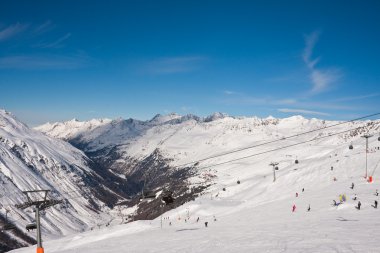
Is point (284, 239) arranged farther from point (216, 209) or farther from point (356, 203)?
point (216, 209)

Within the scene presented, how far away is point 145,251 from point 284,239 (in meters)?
13.8

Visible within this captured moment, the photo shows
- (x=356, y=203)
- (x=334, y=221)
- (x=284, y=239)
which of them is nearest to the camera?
(x=284, y=239)

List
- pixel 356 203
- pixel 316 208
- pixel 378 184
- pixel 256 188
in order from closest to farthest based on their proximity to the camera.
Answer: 1. pixel 356 203
2. pixel 316 208
3. pixel 378 184
4. pixel 256 188

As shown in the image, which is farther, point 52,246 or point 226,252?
point 52,246

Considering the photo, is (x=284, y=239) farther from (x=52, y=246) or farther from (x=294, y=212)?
(x=52, y=246)

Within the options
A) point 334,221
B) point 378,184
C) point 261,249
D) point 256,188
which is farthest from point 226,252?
point 256,188

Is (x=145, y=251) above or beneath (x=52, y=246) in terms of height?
above

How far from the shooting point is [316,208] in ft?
202

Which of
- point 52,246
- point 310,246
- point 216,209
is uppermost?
point 310,246

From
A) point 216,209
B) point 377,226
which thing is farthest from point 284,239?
point 216,209

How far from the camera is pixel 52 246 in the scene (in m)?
107

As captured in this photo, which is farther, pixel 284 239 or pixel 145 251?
pixel 145 251

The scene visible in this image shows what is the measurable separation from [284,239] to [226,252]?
5.71 metres

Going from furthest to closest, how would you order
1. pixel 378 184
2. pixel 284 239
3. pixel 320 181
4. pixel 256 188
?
pixel 256 188 < pixel 320 181 < pixel 378 184 < pixel 284 239
